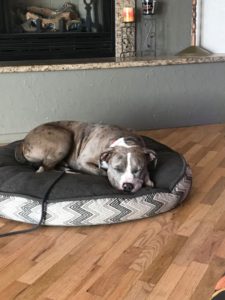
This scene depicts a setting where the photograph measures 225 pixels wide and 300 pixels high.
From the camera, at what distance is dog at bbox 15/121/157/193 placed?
Answer: 95.6 inches

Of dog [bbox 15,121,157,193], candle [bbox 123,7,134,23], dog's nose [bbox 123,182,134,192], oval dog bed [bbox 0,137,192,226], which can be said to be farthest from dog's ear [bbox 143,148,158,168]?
candle [bbox 123,7,134,23]

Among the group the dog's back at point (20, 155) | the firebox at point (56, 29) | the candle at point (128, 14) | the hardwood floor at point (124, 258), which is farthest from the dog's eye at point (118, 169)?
the candle at point (128, 14)

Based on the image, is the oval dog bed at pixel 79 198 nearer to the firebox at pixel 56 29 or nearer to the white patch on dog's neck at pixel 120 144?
the white patch on dog's neck at pixel 120 144

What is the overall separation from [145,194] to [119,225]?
210mm

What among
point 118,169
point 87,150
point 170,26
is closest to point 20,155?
point 87,150

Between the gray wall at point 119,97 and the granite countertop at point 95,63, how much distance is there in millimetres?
44

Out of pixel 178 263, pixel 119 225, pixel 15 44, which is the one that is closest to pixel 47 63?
pixel 15 44

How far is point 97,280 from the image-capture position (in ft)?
5.97

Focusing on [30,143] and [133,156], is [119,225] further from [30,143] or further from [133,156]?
[30,143]

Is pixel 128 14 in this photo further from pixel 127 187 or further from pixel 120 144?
pixel 127 187

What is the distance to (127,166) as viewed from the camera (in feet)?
→ 7.80

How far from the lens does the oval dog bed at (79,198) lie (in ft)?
7.29

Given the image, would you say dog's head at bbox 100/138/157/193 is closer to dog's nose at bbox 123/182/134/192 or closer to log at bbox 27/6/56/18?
dog's nose at bbox 123/182/134/192

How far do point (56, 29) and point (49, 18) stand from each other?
5.9 inches
